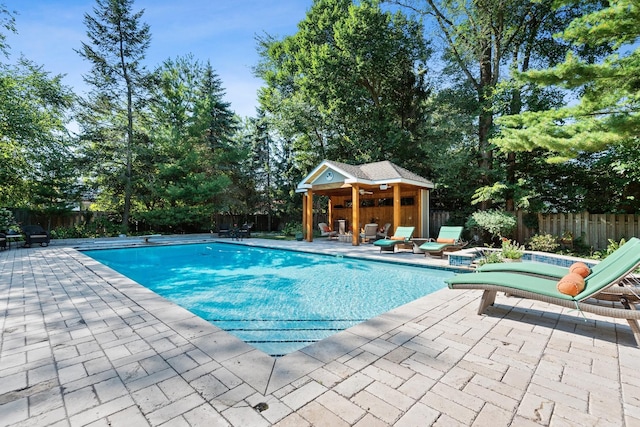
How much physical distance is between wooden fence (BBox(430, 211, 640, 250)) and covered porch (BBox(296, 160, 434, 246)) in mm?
4233

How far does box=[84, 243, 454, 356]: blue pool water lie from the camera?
13.3ft

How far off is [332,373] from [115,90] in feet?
69.2

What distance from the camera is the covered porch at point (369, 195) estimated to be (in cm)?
1238

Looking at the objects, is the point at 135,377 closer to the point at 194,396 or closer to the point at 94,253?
the point at 194,396

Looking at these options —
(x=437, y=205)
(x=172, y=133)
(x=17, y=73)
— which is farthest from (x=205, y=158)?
(x=437, y=205)

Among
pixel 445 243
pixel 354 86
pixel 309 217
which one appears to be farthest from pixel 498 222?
pixel 354 86

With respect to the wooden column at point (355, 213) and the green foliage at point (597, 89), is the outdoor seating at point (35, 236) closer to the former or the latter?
the wooden column at point (355, 213)

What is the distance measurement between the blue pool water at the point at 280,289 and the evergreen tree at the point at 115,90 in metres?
8.24

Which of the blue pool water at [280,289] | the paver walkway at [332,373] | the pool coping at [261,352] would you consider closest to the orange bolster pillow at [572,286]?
the paver walkway at [332,373]

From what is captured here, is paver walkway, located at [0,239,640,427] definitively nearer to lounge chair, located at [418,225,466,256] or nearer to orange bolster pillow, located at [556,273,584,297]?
orange bolster pillow, located at [556,273,584,297]

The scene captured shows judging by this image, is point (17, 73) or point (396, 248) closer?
point (396, 248)

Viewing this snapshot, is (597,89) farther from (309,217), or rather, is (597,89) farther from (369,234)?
(309,217)

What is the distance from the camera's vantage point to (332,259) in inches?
387

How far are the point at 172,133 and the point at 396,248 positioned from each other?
1445 cm
